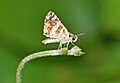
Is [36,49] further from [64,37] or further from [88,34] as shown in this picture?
[64,37]

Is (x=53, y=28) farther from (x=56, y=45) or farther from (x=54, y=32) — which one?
(x=56, y=45)

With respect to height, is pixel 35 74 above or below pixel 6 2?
below

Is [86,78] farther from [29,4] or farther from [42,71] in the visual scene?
[29,4]

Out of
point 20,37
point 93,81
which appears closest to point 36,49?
point 20,37

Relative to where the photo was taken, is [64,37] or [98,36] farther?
[98,36]

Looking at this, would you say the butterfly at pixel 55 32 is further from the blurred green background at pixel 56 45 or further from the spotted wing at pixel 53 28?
the blurred green background at pixel 56 45

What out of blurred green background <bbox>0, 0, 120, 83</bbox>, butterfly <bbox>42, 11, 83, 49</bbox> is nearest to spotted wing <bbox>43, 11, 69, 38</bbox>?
butterfly <bbox>42, 11, 83, 49</bbox>

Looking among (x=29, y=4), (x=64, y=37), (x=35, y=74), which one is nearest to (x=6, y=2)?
(x=29, y=4)

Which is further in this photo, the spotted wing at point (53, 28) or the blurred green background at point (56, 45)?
the blurred green background at point (56, 45)

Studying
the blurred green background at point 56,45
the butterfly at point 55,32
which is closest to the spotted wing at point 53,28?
the butterfly at point 55,32

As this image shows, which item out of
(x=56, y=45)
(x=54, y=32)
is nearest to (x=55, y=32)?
(x=54, y=32)
